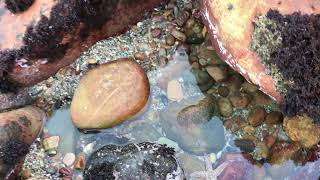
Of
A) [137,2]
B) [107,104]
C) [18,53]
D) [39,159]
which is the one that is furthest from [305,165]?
[18,53]

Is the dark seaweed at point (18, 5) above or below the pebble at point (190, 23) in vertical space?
above

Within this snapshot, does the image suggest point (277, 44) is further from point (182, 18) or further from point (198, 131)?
point (182, 18)

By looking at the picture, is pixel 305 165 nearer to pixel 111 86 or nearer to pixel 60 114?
pixel 111 86

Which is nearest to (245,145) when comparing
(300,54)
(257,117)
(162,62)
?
(257,117)

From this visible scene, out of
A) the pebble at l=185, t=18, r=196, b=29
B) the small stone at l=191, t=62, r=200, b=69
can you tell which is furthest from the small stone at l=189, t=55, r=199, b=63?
the pebble at l=185, t=18, r=196, b=29

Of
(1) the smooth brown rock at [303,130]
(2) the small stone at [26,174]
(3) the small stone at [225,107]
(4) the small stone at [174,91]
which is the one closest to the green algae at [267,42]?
(1) the smooth brown rock at [303,130]

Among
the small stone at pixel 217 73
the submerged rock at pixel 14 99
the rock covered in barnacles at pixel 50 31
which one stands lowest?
the submerged rock at pixel 14 99

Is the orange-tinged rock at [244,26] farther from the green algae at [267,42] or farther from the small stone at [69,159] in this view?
the small stone at [69,159]
